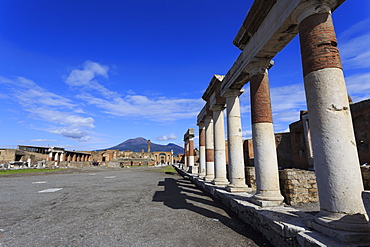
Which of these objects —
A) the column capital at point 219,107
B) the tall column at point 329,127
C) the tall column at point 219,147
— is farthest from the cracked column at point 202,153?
the tall column at point 329,127

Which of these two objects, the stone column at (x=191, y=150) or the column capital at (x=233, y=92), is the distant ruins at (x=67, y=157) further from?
the column capital at (x=233, y=92)

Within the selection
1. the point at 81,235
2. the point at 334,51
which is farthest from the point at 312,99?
the point at 81,235

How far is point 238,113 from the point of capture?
811 centimetres

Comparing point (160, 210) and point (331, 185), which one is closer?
point (331, 185)

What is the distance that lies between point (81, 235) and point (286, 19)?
6.28 metres

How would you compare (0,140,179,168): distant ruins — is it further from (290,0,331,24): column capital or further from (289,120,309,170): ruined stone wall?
(290,0,331,24): column capital

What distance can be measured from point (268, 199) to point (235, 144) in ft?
9.61

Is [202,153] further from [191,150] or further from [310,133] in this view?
[310,133]

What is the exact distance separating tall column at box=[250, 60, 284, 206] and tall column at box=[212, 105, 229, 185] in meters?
4.09

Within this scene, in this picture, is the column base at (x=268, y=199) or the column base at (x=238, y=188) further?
the column base at (x=238, y=188)

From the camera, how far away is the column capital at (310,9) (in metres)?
3.76

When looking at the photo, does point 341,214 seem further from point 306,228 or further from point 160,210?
point 160,210

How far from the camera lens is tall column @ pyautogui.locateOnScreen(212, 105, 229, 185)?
948 centimetres

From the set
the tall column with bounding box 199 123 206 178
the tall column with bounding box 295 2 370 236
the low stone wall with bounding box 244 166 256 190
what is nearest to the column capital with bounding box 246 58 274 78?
the tall column with bounding box 295 2 370 236
